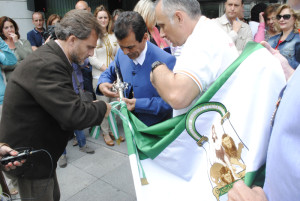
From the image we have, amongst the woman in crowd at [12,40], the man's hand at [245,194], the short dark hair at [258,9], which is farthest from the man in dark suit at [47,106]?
the short dark hair at [258,9]

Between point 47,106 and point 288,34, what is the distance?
3425 mm

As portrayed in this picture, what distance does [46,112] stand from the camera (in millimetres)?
1632

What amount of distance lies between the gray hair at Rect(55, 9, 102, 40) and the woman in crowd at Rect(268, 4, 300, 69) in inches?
109

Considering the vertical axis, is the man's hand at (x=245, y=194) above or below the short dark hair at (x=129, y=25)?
below

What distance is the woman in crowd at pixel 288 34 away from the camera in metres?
3.26

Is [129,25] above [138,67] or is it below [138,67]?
above

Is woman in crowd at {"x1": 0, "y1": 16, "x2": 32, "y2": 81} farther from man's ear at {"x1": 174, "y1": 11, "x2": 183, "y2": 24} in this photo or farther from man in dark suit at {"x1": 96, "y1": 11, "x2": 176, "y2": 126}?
man's ear at {"x1": 174, "y1": 11, "x2": 183, "y2": 24}

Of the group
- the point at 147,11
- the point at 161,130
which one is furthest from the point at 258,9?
the point at 161,130

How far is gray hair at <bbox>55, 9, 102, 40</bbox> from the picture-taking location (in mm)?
1723

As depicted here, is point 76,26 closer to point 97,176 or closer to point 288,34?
point 97,176

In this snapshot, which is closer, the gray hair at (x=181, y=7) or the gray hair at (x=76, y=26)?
the gray hair at (x=181, y=7)

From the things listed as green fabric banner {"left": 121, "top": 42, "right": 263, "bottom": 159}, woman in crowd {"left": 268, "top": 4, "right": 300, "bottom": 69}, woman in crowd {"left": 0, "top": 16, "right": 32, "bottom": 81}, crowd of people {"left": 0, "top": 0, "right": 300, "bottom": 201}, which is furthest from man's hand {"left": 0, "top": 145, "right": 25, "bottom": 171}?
woman in crowd {"left": 268, "top": 4, "right": 300, "bottom": 69}

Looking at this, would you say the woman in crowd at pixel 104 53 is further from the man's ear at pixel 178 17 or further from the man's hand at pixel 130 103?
the man's ear at pixel 178 17

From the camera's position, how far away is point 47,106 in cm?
150
